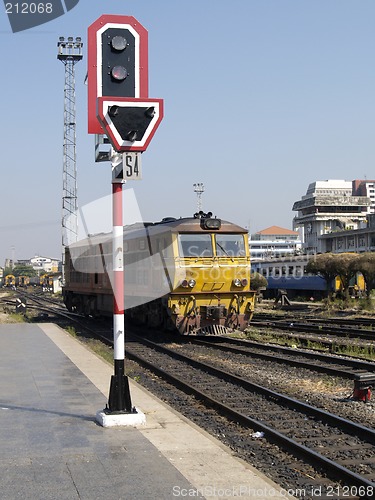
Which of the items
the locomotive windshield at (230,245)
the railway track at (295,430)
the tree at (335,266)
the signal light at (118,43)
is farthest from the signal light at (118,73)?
the tree at (335,266)

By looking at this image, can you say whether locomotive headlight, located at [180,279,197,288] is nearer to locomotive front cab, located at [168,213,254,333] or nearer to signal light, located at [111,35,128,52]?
locomotive front cab, located at [168,213,254,333]

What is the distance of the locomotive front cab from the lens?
1655cm

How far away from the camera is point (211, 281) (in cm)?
1677

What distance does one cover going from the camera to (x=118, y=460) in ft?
18.2

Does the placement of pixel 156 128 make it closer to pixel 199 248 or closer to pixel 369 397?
pixel 369 397

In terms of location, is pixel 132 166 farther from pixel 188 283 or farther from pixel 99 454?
pixel 188 283

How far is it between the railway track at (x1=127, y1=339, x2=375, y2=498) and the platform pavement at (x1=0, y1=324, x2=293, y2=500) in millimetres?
850

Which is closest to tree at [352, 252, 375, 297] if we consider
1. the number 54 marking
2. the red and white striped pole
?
the red and white striped pole

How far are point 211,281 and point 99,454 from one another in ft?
36.7

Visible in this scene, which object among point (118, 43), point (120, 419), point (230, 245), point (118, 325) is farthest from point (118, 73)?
point (230, 245)

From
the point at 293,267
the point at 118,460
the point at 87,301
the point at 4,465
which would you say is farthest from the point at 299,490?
the point at 293,267

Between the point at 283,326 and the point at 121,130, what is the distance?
1634 cm

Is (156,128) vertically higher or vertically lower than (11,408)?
higher

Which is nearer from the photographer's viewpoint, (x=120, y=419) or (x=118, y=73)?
(x=120, y=419)
